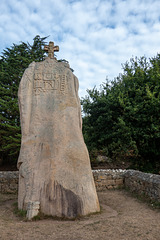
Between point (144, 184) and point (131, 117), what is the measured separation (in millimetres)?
5139

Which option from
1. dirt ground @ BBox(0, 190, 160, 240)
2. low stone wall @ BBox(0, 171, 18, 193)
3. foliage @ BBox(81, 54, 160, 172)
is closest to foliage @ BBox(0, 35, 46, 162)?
low stone wall @ BBox(0, 171, 18, 193)

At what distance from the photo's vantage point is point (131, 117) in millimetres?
12500

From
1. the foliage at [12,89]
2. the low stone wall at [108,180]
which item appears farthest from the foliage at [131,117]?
the foliage at [12,89]

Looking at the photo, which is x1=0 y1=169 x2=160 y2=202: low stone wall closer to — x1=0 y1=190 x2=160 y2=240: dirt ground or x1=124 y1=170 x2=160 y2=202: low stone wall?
x1=124 y1=170 x2=160 y2=202: low stone wall

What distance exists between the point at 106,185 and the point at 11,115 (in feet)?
30.8

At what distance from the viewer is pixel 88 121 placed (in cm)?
1452

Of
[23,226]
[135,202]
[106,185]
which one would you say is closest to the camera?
[23,226]

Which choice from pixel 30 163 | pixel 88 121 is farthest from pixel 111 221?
pixel 88 121

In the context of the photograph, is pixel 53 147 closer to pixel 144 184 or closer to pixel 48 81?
pixel 48 81

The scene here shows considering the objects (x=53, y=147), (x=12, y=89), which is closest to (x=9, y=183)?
(x=53, y=147)

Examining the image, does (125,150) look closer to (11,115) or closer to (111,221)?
(111,221)

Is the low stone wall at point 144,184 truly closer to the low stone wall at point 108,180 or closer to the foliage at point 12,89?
the low stone wall at point 108,180

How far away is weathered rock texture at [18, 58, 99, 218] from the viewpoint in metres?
5.61

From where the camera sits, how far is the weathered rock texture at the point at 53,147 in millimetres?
5605
